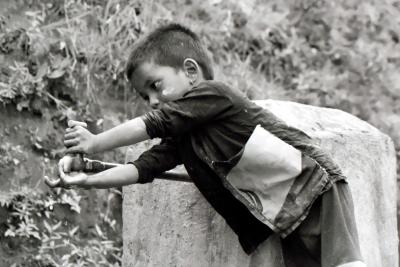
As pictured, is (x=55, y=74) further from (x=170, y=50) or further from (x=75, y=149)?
(x=75, y=149)

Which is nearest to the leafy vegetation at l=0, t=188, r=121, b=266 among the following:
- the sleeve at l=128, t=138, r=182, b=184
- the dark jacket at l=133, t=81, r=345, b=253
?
the sleeve at l=128, t=138, r=182, b=184

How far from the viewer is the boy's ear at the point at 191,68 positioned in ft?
7.29

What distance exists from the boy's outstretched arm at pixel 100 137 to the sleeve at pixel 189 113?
31 mm

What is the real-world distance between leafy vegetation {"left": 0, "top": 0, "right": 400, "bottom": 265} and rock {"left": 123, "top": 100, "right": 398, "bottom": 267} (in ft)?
2.86

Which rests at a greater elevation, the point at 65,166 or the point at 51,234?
the point at 65,166

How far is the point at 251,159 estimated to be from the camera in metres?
2.06

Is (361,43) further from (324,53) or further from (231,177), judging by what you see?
(231,177)

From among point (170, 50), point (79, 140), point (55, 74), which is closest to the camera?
point (79, 140)

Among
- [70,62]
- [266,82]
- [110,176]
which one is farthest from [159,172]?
[266,82]

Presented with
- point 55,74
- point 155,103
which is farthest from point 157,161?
point 55,74

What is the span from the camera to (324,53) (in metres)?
5.08

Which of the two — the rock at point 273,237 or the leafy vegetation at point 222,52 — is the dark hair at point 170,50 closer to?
the rock at point 273,237

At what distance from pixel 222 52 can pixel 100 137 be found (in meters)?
2.63

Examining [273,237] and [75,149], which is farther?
[273,237]
